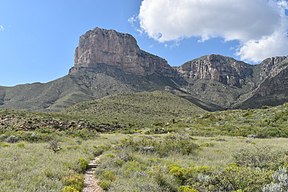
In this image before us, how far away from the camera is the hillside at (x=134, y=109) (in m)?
81.4

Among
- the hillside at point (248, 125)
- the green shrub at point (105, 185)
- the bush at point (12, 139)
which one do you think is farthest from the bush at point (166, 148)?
the hillside at point (248, 125)

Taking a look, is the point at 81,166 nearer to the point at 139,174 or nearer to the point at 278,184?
the point at 139,174

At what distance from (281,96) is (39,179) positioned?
602ft

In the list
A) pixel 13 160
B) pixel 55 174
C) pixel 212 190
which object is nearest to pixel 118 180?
pixel 55 174

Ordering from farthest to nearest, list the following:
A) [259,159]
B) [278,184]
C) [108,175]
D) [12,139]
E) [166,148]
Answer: [12,139] → [166,148] → [259,159] → [108,175] → [278,184]

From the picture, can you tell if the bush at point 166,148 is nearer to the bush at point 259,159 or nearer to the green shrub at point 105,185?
the bush at point 259,159

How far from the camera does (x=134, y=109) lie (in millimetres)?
99000

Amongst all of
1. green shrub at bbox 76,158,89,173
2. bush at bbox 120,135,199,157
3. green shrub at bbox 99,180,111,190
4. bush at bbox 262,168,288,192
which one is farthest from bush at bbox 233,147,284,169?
green shrub at bbox 76,158,89,173

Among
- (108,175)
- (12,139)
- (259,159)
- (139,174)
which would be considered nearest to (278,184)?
(139,174)

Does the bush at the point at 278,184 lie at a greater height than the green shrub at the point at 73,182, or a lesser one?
greater

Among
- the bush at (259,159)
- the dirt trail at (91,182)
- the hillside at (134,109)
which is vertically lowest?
the dirt trail at (91,182)

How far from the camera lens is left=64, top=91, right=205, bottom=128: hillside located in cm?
8144

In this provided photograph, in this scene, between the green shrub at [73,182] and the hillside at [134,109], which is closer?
the green shrub at [73,182]

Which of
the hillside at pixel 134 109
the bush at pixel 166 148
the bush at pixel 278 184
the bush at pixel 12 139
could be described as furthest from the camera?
the hillside at pixel 134 109
